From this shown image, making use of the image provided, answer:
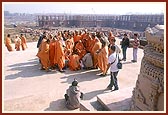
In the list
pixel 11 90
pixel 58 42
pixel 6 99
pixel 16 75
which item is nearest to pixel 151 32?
pixel 6 99

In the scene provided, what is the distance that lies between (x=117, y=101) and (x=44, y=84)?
3608 mm

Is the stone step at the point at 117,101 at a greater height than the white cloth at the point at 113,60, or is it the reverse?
the white cloth at the point at 113,60

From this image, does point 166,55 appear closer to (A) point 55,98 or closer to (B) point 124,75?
(A) point 55,98

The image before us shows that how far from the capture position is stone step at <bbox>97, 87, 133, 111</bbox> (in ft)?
17.4

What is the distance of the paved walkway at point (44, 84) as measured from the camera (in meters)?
6.74

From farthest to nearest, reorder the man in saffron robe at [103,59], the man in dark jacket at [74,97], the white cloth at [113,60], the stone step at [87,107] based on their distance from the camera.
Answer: the man in saffron robe at [103,59], the white cloth at [113,60], the man in dark jacket at [74,97], the stone step at [87,107]

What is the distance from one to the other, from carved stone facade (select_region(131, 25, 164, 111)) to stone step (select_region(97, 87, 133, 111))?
2.03ft

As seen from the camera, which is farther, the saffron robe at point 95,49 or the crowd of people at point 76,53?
the saffron robe at point 95,49

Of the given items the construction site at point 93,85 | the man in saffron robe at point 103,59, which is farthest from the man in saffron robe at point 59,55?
→ the man in saffron robe at point 103,59

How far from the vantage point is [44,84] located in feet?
28.0

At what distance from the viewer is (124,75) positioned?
9.40m

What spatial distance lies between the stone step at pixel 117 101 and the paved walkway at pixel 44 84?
1.25 m

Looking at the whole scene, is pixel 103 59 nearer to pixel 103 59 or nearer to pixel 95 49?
pixel 103 59

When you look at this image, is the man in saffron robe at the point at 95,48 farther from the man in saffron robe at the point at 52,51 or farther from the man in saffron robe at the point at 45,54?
the man in saffron robe at the point at 45,54
